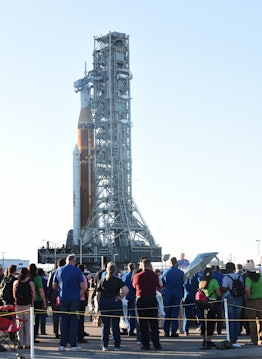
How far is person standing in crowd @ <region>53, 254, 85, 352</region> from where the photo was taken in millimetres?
14969

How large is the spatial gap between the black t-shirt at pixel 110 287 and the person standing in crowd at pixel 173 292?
279cm

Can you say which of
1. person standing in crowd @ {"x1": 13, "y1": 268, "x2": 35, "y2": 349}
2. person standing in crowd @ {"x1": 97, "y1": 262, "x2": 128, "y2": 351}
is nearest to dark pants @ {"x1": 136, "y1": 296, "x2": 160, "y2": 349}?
person standing in crowd @ {"x1": 97, "y1": 262, "x2": 128, "y2": 351}

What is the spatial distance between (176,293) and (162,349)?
2.85 metres

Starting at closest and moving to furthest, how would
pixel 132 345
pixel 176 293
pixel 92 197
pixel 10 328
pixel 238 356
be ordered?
pixel 238 356
pixel 10 328
pixel 132 345
pixel 176 293
pixel 92 197

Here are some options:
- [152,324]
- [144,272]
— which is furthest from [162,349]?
[144,272]

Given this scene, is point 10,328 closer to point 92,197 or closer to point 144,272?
point 144,272

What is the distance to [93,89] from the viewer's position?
80062 millimetres

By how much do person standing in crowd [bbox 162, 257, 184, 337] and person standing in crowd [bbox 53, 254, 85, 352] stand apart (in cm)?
321

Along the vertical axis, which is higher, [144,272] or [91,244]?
[91,244]

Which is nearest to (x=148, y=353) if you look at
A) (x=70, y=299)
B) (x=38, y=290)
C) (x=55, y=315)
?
(x=70, y=299)

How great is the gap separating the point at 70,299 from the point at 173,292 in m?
3.65

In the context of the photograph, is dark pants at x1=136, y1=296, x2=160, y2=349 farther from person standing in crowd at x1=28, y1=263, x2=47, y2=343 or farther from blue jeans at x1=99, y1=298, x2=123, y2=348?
person standing in crowd at x1=28, y1=263, x2=47, y2=343

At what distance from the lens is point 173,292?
1772 cm

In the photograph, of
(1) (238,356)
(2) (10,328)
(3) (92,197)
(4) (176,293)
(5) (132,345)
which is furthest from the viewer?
(3) (92,197)
